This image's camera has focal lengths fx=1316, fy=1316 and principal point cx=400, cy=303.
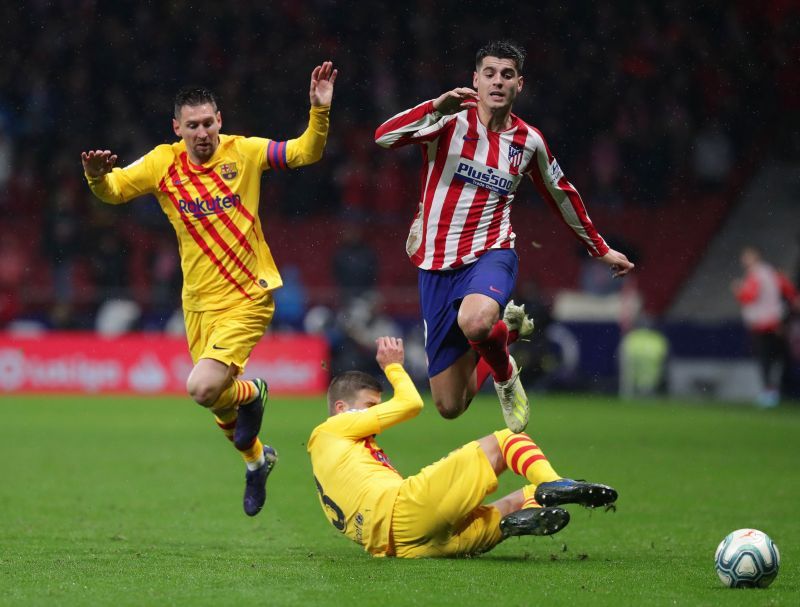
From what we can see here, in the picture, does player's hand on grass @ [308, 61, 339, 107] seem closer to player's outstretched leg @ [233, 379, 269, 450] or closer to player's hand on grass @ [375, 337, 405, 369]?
player's hand on grass @ [375, 337, 405, 369]

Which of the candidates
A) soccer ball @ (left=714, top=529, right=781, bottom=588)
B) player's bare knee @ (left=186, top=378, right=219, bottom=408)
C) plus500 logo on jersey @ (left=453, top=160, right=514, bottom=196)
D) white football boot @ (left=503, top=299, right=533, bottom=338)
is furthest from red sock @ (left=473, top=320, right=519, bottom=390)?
soccer ball @ (left=714, top=529, right=781, bottom=588)

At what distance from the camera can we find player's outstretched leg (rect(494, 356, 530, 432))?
721 cm

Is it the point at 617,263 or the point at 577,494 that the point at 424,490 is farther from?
the point at 617,263

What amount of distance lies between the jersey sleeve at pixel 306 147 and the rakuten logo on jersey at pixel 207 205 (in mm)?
316

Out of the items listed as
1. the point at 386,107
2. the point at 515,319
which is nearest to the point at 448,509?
the point at 515,319

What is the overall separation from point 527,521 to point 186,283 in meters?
2.89

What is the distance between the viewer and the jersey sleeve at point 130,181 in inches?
298

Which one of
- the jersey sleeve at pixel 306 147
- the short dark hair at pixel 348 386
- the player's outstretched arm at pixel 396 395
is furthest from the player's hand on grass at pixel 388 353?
the jersey sleeve at pixel 306 147

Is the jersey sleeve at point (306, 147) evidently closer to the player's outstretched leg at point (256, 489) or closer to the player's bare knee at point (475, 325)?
the player's bare knee at point (475, 325)

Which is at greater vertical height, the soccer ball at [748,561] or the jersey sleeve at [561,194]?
the jersey sleeve at [561,194]

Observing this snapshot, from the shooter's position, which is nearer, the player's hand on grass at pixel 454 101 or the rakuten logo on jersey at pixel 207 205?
the player's hand on grass at pixel 454 101

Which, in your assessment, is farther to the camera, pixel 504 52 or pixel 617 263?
pixel 617 263

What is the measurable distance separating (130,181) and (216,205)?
52 centimetres

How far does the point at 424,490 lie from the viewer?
628cm
